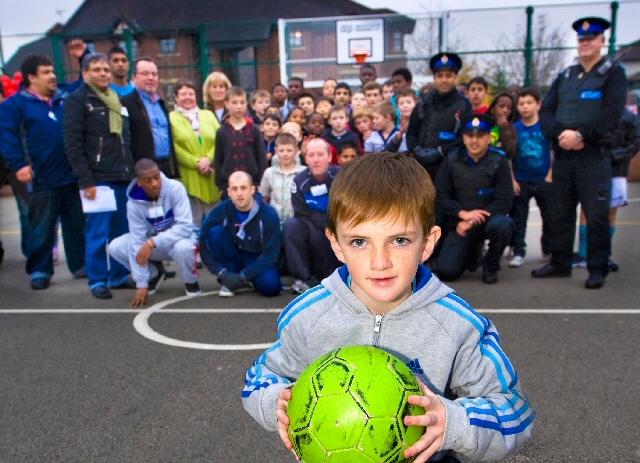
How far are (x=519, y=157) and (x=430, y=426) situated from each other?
6.26m


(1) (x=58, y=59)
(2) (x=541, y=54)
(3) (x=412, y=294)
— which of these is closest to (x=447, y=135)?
(3) (x=412, y=294)

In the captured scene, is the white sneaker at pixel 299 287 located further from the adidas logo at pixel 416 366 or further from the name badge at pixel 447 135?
the adidas logo at pixel 416 366

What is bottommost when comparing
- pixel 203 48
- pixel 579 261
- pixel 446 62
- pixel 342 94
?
pixel 579 261

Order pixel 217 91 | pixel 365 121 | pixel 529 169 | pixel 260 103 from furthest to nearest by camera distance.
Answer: pixel 260 103
pixel 365 121
pixel 217 91
pixel 529 169

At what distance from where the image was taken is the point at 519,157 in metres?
7.25

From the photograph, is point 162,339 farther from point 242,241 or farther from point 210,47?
point 210,47

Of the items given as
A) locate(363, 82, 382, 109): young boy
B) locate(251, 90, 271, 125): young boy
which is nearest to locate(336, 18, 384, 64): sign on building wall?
locate(363, 82, 382, 109): young boy

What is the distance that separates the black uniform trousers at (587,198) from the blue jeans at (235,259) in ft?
10.2

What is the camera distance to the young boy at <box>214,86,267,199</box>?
23.4ft

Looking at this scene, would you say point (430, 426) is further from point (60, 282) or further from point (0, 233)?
point (0, 233)

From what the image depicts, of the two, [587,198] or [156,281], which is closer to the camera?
[587,198]

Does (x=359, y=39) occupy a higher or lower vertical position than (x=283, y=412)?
higher

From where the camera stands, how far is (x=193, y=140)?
7.48 m

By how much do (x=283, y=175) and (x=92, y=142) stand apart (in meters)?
2.13
